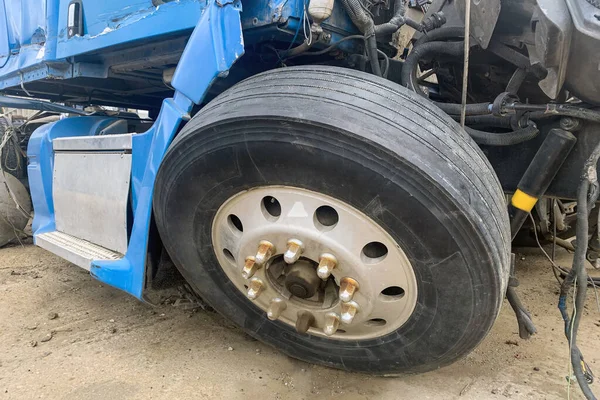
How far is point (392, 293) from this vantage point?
1.46m

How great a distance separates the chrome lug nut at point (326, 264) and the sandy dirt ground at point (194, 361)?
1.87 ft

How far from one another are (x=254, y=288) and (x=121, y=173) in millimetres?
865

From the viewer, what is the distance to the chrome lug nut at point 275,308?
5.17ft

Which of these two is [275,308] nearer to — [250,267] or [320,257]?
[250,267]

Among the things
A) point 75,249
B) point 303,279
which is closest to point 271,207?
point 303,279

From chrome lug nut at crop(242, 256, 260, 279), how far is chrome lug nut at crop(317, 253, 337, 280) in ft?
0.84

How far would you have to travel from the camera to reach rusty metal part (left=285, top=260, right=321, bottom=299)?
4.86 feet

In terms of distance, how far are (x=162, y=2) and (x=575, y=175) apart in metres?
1.86

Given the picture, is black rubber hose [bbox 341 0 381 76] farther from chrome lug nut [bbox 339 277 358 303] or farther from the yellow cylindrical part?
chrome lug nut [bbox 339 277 358 303]

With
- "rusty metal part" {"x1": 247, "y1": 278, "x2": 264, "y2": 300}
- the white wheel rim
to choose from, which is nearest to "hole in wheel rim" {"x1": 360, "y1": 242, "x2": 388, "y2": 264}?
the white wheel rim

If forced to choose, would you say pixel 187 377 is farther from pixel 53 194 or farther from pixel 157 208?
pixel 53 194

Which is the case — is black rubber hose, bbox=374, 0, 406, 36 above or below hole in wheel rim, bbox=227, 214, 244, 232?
above

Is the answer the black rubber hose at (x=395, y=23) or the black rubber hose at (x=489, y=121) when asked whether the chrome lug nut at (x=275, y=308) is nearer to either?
the black rubber hose at (x=489, y=121)

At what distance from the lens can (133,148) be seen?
184cm
